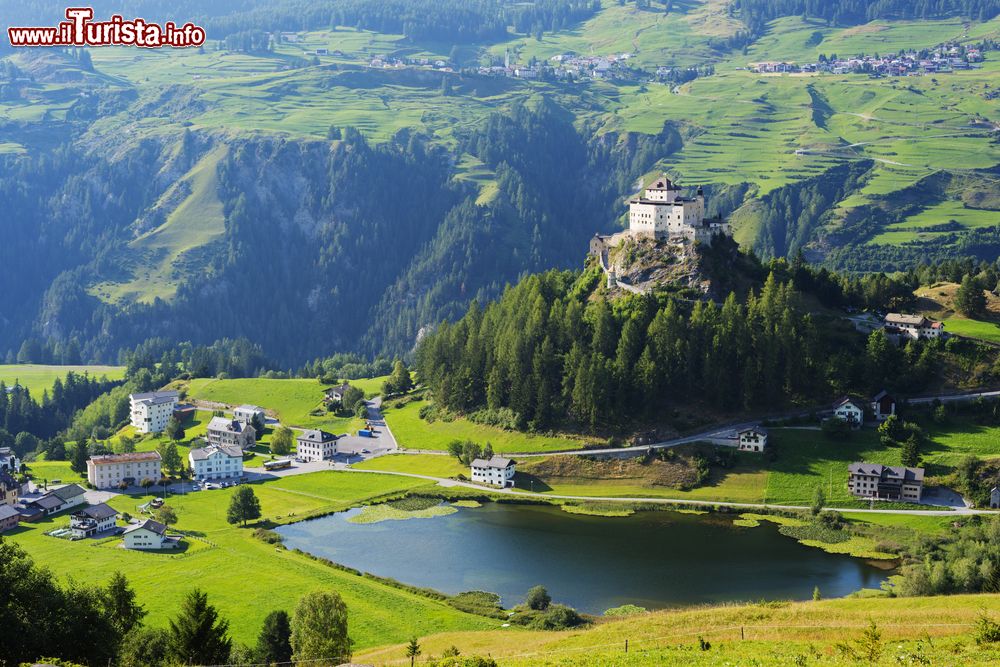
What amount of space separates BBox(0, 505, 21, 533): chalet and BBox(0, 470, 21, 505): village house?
2610 millimetres

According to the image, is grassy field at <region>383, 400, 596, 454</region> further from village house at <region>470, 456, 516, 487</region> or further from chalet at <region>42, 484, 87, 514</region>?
chalet at <region>42, 484, 87, 514</region>

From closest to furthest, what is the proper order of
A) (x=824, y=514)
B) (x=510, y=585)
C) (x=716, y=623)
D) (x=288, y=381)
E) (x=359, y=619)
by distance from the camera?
1. (x=716, y=623)
2. (x=359, y=619)
3. (x=510, y=585)
4. (x=824, y=514)
5. (x=288, y=381)

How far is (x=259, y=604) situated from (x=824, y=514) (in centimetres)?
5659

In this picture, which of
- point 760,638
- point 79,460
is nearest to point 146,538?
point 79,460

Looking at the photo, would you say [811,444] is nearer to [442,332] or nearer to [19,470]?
Answer: [442,332]

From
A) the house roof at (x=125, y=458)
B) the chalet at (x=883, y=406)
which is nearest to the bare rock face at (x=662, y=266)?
the chalet at (x=883, y=406)

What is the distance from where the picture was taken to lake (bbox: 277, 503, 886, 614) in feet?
297

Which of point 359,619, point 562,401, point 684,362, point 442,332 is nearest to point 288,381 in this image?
point 442,332

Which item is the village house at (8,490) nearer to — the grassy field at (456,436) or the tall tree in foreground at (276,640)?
the grassy field at (456,436)

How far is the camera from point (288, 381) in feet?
590

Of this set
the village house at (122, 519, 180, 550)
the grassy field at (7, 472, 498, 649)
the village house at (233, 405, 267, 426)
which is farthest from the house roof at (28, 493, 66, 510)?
the village house at (233, 405, 267, 426)

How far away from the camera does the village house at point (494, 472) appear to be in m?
125

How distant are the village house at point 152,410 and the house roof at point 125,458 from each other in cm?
2477

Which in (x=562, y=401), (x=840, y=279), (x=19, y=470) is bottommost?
(x=19, y=470)
